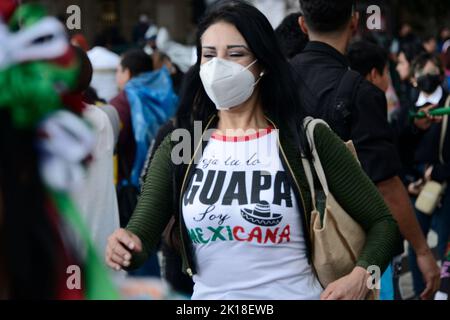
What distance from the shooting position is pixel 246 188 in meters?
2.75

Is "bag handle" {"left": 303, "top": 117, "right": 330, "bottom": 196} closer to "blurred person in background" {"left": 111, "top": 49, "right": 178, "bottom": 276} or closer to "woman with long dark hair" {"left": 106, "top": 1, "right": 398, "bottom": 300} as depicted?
"woman with long dark hair" {"left": 106, "top": 1, "right": 398, "bottom": 300}

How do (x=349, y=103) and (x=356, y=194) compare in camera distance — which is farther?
(x=349, y=103)

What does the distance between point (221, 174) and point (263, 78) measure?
0.37 meters

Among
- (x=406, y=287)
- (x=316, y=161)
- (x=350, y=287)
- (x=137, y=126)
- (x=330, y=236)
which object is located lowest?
(x=406, y=287)

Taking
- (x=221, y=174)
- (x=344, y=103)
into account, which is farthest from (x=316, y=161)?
(x=344, y=103)

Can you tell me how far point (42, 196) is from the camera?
120 centimetres

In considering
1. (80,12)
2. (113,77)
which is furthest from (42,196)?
(113,77)

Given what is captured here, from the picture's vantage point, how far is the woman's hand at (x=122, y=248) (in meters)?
2.54

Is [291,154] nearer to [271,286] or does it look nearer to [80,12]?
[271,286]

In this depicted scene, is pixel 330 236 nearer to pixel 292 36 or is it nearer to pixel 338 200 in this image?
pixel 338 200

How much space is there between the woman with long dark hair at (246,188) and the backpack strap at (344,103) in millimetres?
591

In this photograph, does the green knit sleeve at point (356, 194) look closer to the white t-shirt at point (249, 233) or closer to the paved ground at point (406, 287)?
the white t-shirt at point (249, 233)

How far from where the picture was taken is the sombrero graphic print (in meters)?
2.69
